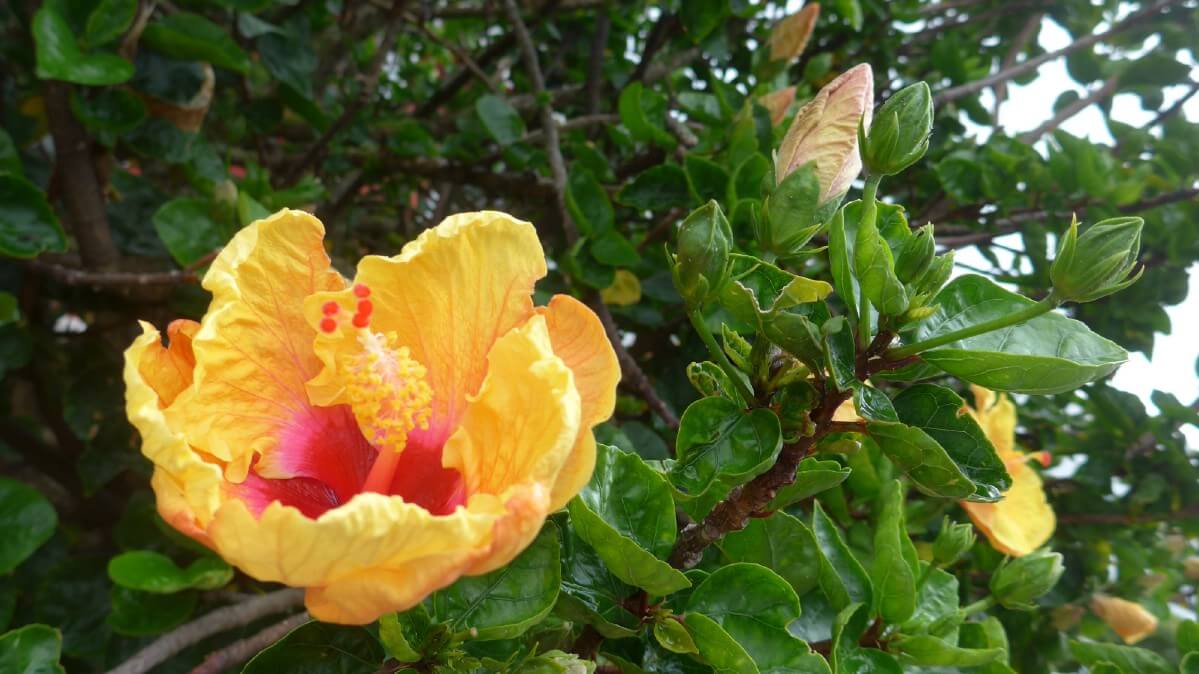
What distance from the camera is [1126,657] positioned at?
1246 mm

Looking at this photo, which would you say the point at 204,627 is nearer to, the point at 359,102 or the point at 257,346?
the point at 257,346

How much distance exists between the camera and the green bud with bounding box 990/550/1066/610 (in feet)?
3.81

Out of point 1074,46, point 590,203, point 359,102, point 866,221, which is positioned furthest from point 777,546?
point 1074,46

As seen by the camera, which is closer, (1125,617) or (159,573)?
(159,573)

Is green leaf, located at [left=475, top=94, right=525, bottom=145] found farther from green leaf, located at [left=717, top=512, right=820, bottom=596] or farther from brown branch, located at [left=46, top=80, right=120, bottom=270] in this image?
green leaf, located at [left=717, top=512, right=820, bottom=596]

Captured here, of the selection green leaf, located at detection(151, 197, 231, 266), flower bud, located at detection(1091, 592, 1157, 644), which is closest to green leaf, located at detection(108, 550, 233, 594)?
green leaf, located at detection(151, 197, 231, 266)

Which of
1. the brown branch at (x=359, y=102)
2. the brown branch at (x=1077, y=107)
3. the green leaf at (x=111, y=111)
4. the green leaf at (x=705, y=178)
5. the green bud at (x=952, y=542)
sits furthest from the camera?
the brown branch at (x=1077, y=107)

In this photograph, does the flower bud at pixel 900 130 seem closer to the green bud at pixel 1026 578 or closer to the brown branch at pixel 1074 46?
the green bud at pixel 1026 578

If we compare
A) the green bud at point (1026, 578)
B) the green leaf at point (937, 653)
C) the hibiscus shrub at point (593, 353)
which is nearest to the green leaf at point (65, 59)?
the hibiscus shrub at point (593, 353)

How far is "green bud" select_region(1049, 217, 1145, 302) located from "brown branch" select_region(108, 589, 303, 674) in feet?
3.99

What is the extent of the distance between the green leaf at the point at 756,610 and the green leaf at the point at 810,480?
74 millimetres

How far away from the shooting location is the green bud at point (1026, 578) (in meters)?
1.16

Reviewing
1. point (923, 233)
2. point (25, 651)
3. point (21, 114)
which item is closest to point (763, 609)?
point (923, 233)

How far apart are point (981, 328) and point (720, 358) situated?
0.24 m
